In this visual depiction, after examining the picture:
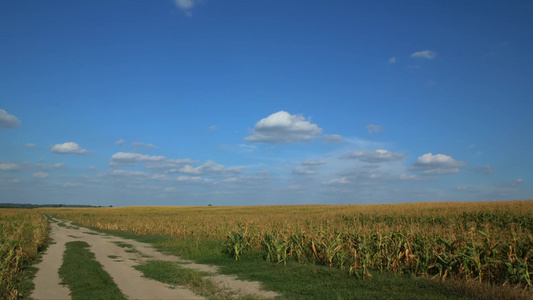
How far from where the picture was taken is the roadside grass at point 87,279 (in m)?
9.62

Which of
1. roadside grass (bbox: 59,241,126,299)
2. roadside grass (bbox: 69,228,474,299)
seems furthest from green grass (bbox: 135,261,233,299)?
roadside grass (bbox: 59,241,126,299)

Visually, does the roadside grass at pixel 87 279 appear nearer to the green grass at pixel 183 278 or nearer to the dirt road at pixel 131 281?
the dirt road at pixel 131 281

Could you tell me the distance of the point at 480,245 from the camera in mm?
10484

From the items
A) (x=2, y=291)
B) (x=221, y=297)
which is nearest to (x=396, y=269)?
(x=221, y=297)

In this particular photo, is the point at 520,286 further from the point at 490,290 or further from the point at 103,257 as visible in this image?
the point at 103,257

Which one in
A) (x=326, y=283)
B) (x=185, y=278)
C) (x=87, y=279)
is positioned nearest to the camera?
(x=326, y=283)

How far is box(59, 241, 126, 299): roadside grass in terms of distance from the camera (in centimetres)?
962

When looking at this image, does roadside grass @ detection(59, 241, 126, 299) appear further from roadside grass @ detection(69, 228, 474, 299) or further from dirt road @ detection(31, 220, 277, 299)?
roadside grass @ detection(69, 228, 474, 299)

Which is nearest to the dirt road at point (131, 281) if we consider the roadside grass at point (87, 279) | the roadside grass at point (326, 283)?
the roadside grass at point (87, 279)

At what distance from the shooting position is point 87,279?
11.3 m

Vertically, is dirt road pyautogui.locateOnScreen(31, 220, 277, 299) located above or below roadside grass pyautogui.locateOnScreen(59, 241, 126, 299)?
below

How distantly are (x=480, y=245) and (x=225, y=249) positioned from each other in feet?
37.6

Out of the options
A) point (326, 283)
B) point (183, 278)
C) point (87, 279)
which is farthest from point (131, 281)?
point (326, 283)

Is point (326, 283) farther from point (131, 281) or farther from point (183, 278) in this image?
point (131, 281)
